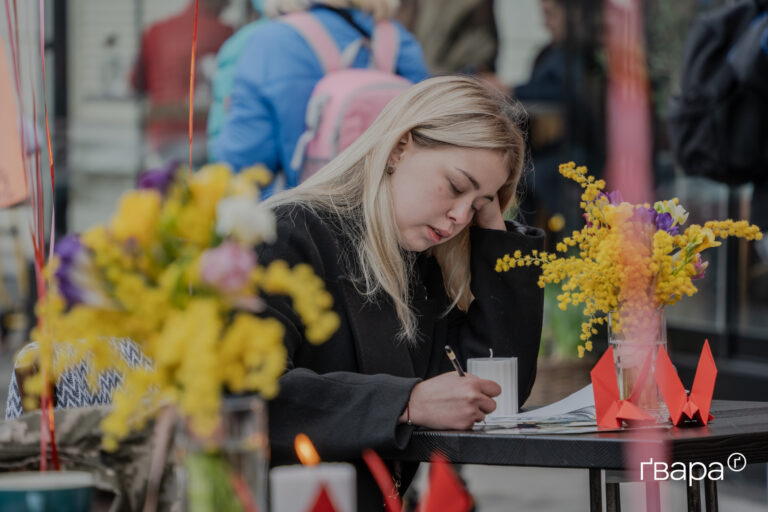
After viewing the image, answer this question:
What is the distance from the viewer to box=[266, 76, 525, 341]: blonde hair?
215cm

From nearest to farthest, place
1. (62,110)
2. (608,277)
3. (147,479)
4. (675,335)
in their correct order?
(147,479), (608,277), (675,335), (62,110)

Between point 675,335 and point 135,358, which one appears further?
point 675,335

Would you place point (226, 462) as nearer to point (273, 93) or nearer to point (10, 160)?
point (10, 160)

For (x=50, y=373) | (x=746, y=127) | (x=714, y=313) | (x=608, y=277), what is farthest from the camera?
(x=714, y=313)

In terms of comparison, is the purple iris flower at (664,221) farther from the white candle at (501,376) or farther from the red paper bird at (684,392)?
the white candle at (501,376)

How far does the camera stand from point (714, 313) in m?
5.34

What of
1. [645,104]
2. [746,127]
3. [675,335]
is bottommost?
[675,335]

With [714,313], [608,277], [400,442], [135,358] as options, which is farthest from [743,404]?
[714,313]

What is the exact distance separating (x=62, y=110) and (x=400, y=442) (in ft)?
15.5

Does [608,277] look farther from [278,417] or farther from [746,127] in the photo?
[746,127]

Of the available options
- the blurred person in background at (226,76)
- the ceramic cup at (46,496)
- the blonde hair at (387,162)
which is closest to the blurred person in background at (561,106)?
the blurred person in background at (226,76)

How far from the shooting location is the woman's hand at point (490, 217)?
2426 mm

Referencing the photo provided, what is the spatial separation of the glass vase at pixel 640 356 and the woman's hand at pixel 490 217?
1.65 ft

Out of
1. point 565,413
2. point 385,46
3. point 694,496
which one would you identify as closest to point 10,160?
point 565,413
